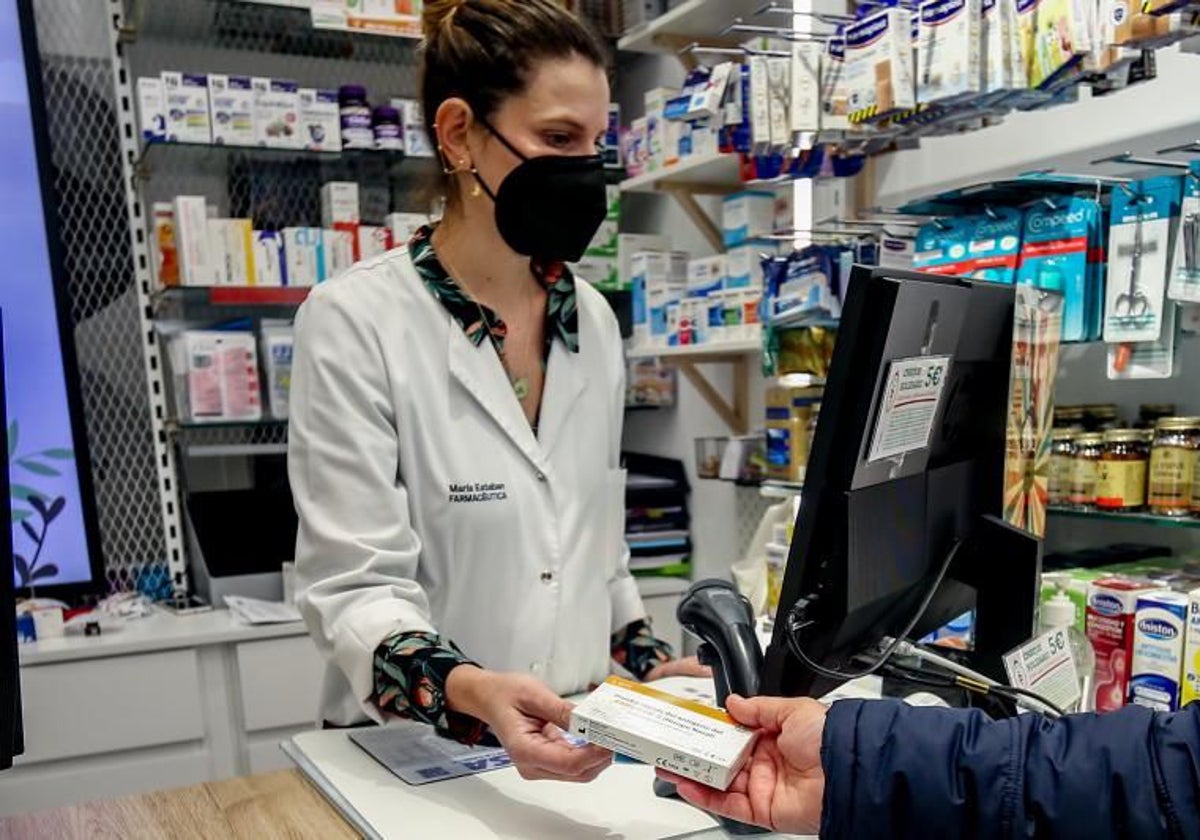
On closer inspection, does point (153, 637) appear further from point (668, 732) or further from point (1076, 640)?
point (1076, 640)

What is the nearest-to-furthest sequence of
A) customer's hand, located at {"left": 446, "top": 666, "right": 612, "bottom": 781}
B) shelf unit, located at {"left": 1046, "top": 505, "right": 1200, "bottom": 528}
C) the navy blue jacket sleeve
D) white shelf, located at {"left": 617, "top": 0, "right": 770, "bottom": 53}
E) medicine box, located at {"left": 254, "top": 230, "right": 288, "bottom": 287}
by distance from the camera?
the navy blue jacket sleeve → customer's hand, located at {"left": 446, "top": 666, "right": 612, "bottom": 781} → shelf unit, located at {"left": 1046, "top": 505, "right": 1200, "bottom": 528} → white shelf, located at {"left": 617, "top": 0, "right": 770, "bottom": 53} → medicine box, located at {"left": 254, "top": 230, "right": 288, "bottom": 287}

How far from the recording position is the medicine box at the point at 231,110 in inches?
113

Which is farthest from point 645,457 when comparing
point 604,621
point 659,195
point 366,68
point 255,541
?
point 604,621

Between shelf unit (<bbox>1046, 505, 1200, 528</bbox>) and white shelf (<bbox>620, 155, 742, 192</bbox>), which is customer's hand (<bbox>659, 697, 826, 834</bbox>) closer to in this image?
shelf unit (<bbox>1046, 505, 1200, 528</bbox>)

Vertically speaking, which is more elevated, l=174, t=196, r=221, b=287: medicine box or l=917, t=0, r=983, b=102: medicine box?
l=917, t=0, r=983, b=102: medicine box

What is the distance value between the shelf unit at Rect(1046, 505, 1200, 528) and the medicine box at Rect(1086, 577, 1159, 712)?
104 millimetres

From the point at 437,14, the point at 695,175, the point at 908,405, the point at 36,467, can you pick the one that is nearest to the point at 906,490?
the point at 908,405

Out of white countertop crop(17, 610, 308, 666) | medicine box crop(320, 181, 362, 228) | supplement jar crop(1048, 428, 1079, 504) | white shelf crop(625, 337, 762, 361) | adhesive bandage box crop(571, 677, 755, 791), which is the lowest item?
white countertop crop(17, 610, 308, 666)

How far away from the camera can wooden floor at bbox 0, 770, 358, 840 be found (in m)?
1.11

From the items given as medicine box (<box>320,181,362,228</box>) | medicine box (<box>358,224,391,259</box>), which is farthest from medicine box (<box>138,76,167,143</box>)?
medicine box (<box>358,224,391,259</box>)

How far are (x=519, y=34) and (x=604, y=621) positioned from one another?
0.94 metres

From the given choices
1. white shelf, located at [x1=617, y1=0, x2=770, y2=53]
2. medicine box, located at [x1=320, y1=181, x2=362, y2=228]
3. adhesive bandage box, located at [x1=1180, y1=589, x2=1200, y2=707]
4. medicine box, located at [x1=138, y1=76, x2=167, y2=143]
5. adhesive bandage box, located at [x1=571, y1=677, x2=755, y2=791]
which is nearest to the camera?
adhesive bandage box, located at [x1=571, y1=677, x2=755, y2=791]

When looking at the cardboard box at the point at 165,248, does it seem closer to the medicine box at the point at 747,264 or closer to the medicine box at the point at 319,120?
the medicine box at the point at 319,120

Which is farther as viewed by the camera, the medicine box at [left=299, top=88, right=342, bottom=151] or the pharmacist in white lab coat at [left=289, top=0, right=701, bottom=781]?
the medicine box at [left=299, top=88, right=342, bottom=151]
